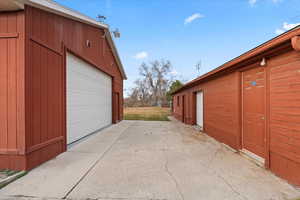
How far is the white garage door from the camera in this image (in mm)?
5375

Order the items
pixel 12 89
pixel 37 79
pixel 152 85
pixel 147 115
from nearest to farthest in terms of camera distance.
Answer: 1. pixel 12 89
2. pixel 37 79
3. pixel 147 115
4. pixel 152 85

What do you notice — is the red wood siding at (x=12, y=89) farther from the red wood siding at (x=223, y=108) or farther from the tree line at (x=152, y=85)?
the tree line at (x=152, y=85)

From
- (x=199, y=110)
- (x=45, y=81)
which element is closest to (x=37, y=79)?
(x=45, y=81)

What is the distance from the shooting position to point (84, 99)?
654 cm

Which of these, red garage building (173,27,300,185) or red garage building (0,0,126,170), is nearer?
red garage building (173,27,300,185)

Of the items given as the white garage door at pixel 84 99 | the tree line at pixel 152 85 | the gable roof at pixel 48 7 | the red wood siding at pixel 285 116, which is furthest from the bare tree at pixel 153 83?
the red wood siding at pixel 285 116

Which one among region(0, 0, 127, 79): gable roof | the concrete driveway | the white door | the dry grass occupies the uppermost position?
region(0, 0, 127, 79): gable roof

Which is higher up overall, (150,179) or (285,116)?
(285,116)

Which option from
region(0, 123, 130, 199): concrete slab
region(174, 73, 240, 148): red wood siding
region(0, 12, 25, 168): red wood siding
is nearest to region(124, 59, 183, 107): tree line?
region(174, 73, 240, 148): red wood siding

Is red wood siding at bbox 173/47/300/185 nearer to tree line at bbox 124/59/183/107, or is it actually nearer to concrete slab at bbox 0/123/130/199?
concrete slab at bbox 0/123/130/199

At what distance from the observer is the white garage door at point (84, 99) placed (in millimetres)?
5375

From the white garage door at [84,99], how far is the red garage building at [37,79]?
37 mm

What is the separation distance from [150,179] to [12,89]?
353 cm

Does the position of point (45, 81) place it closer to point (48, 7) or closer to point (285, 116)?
point (48, 7)
